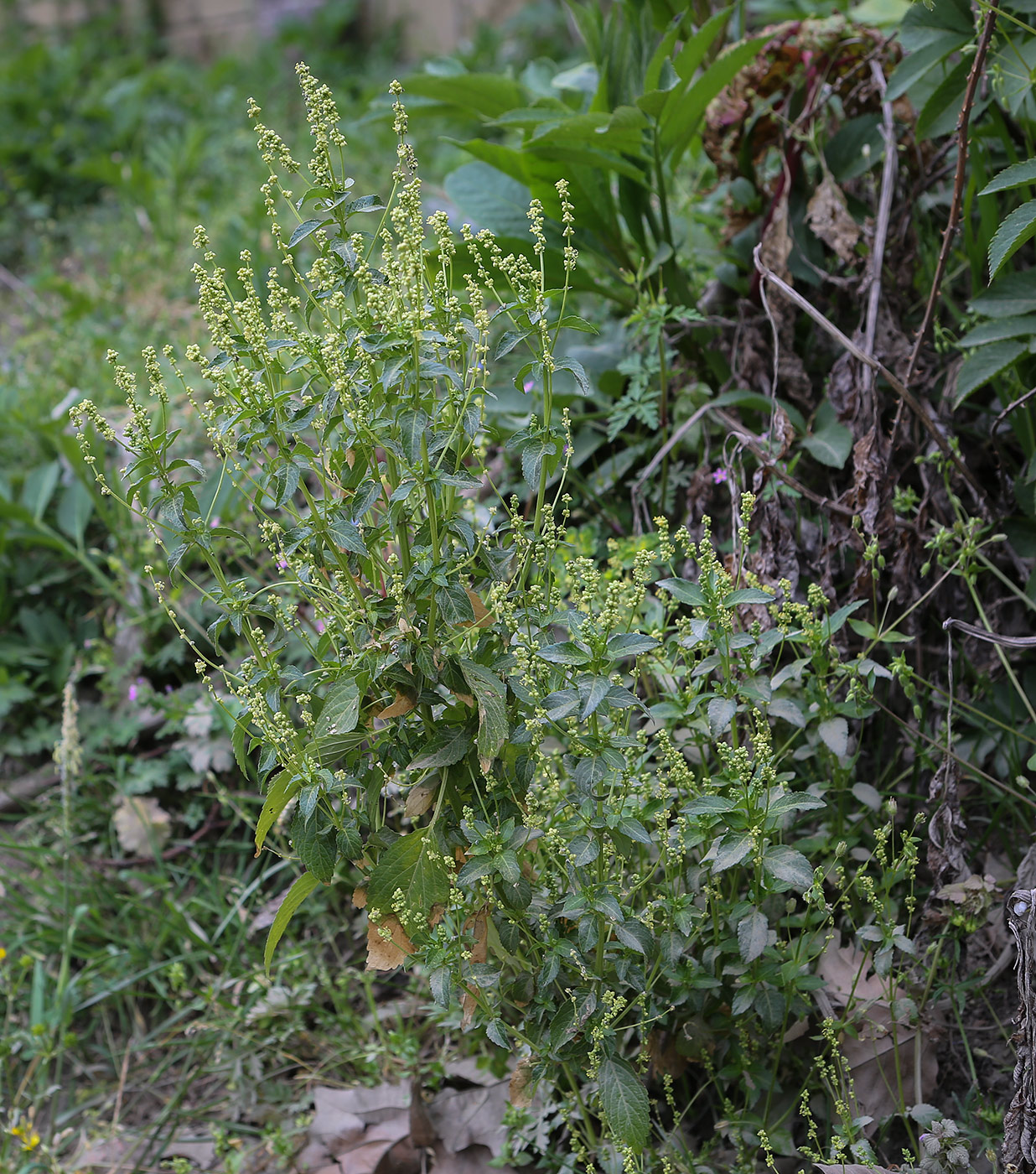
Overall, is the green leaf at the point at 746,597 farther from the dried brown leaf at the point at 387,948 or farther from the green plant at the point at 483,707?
the dried brown leaf at the point at 387,948

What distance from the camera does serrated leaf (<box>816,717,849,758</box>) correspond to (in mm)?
1454

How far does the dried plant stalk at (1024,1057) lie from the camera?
1.23 meters

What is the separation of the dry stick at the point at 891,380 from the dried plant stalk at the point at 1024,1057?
757 millimetres

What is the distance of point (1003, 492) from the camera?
1921mm

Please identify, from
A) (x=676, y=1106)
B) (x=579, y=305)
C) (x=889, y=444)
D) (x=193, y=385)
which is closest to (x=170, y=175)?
(x=193, y=385)

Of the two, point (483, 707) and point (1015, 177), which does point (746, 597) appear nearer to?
point (483, 707)

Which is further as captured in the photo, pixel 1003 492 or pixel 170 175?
pixel 170 175

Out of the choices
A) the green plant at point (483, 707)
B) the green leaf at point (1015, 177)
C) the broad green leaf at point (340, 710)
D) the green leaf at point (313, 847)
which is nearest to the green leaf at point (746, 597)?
the green plant at point (483, 707)

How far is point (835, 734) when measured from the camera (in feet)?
4.84

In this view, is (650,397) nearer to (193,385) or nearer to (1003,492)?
(1003,492)

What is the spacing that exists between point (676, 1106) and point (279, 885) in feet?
3.34

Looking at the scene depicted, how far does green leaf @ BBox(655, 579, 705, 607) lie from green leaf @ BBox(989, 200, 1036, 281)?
61 cm

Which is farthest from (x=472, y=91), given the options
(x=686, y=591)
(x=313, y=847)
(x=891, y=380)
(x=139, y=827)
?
(x=139, y=827)

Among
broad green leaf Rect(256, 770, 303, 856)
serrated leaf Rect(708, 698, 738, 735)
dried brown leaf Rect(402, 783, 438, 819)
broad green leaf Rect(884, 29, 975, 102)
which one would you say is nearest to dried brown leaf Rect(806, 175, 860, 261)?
broad green leaf Rect(884, 29, 975, 102)
